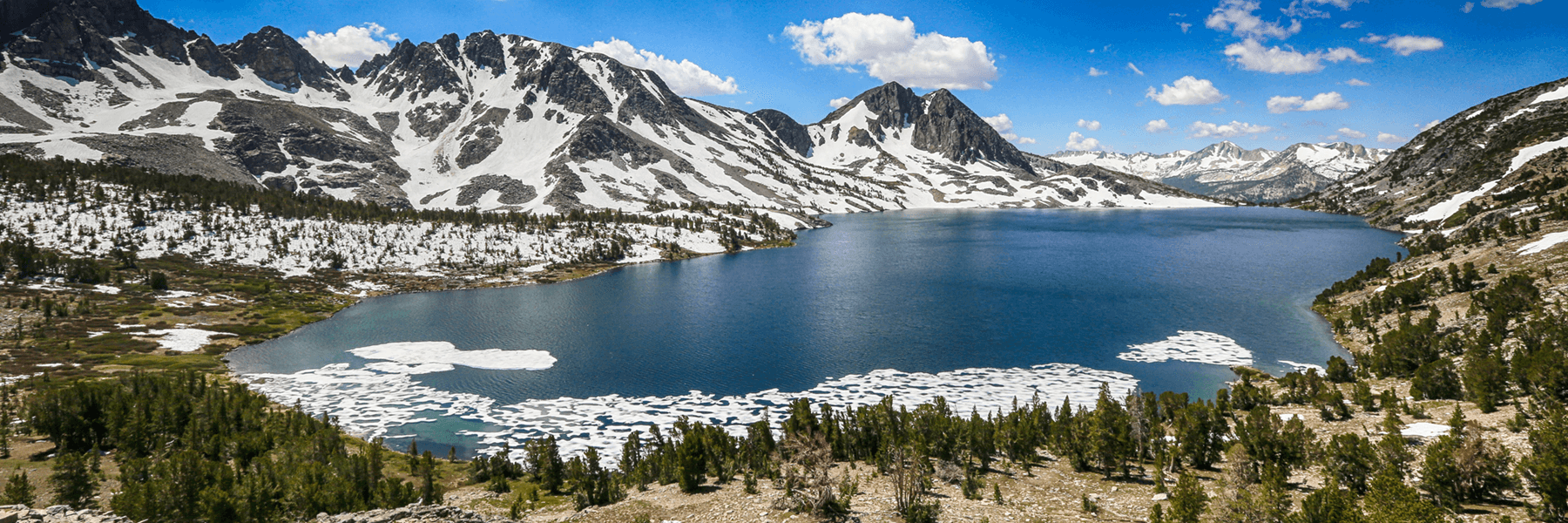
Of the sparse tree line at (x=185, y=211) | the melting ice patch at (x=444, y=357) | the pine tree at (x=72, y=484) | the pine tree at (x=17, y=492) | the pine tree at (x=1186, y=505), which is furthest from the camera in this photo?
the sparse tree line at (x=185, y=211)

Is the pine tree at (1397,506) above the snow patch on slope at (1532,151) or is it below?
below

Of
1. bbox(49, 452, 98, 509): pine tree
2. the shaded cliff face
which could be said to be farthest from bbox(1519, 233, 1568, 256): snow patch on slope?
bbox(49, 452, 98, 509): pine tree

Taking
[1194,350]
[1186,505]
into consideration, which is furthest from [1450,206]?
[1186,505]

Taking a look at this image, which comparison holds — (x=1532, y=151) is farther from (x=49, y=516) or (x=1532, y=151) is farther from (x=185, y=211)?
(x=185, y=211)

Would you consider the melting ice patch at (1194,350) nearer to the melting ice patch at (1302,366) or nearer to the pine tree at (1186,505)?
the melting ice patch at (1302,366)

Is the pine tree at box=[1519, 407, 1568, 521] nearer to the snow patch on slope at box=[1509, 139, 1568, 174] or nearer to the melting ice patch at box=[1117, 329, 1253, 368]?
the melting ice patch at box=[1117, 329, 1253, 368]

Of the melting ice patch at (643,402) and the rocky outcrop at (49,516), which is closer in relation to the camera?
the rocky outcrop at (49,516)

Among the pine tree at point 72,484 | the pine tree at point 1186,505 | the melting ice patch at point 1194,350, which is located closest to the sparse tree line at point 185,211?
the pine tree at point 72,484

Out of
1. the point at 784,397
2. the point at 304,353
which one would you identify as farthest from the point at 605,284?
the point at 784,397
